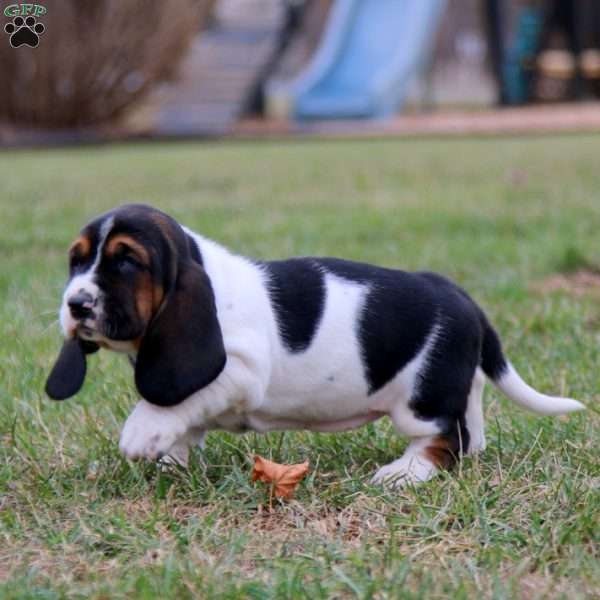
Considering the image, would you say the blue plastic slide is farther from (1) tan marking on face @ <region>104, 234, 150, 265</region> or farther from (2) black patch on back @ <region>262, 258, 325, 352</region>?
(1) tan marking on face @ <region>104, 234, 150, 265</region>

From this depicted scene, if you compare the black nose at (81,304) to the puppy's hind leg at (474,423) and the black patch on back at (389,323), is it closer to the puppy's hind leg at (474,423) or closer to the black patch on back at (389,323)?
the black patch on back at (389,323)

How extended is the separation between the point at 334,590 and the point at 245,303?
833 millimetres

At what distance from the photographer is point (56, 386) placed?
278cm

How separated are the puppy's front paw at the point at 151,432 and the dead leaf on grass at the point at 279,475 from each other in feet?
0.66

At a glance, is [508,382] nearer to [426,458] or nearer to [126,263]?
[426,458]

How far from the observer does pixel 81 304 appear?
→ 256 centimetres

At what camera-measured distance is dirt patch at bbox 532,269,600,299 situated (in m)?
5.31

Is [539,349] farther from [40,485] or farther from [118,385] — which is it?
[40,485]

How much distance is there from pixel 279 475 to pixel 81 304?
1.97 ft

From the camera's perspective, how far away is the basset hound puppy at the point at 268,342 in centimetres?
260

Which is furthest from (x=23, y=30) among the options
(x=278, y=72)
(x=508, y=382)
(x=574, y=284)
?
(x=278, y=72)

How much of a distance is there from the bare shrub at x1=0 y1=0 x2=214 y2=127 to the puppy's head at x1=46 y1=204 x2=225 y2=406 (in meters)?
15.5

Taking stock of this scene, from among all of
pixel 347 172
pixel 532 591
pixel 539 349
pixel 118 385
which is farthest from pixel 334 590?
pixel 347 172

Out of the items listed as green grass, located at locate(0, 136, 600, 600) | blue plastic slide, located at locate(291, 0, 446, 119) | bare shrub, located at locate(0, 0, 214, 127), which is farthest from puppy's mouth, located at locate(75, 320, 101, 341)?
blue plastic slide, located at locate(291, 0, 446, 119)
